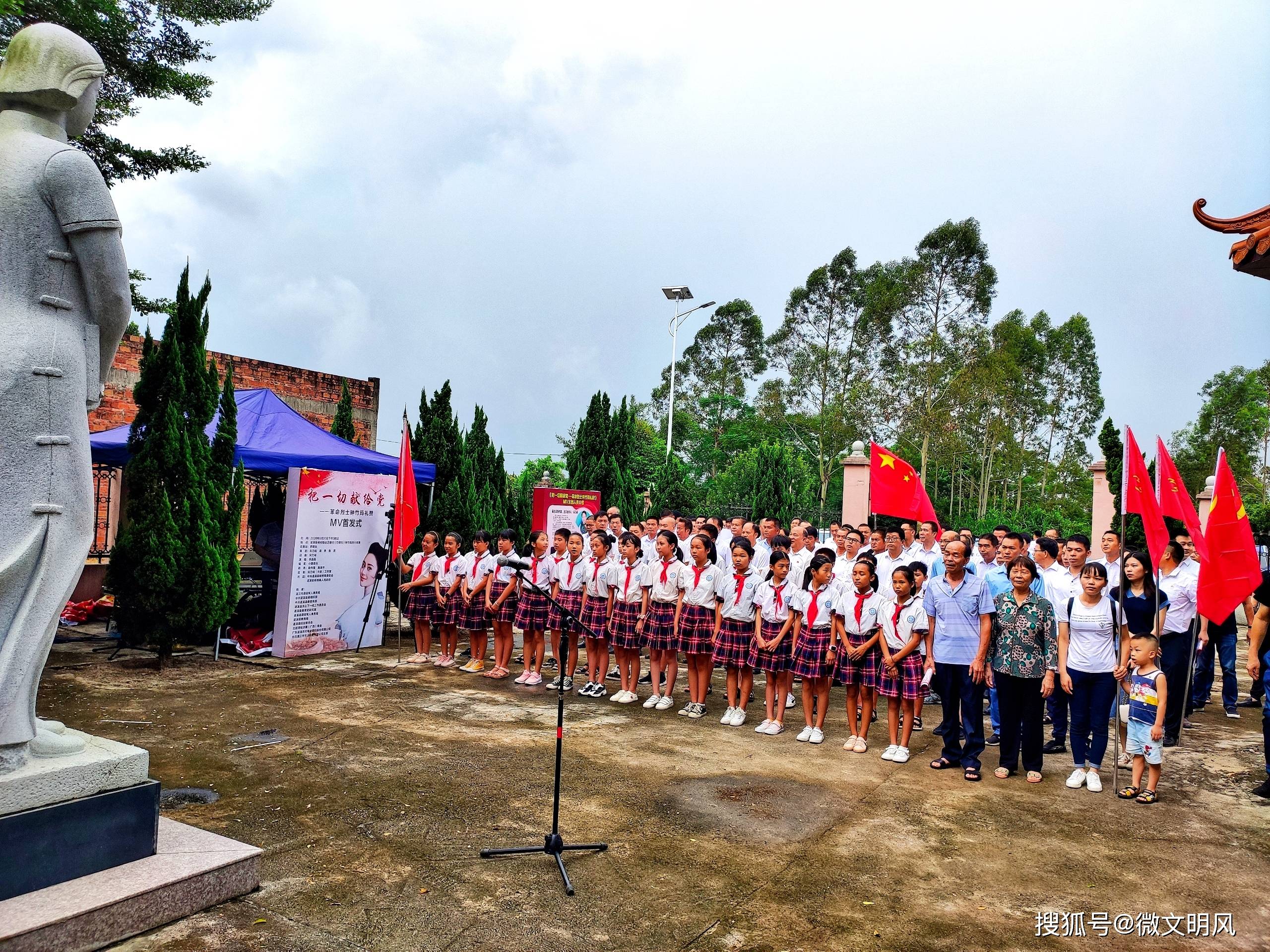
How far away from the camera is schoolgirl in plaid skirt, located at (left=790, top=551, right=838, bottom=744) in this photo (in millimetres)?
5914

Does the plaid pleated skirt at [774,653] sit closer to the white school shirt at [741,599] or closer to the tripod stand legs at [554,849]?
the white school shirt at [741,599]

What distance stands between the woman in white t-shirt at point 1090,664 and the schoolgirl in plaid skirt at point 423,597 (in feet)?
18.7

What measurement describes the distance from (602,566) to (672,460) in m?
10.0

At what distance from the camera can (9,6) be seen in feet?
22.5

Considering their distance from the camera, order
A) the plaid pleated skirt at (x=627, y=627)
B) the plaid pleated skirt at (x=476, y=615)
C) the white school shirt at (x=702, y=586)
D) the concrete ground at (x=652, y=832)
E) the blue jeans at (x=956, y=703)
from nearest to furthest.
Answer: the concrete ground at (x=652, y=832)
the blue jeans at (x=956, y=703)
the white school shirt at (x=702, y=586)
the plaid pleated skirt at (x=627, y=627)
the plaid pleated skirt at (x=476, y=615)

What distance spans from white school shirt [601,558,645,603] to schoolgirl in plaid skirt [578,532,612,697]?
0.21 ft

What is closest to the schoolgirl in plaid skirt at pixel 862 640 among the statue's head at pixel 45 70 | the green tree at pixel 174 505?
the statue's head at pixel 45 70

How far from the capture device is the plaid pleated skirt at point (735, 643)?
21.1ft

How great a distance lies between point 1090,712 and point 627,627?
11.5 feet

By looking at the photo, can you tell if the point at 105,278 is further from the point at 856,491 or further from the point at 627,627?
the point at 856,491

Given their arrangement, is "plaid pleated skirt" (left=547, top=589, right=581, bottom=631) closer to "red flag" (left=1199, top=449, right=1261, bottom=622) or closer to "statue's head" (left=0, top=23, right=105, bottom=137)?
"red flag" (left=1199, top=449, right=1261, bottom=622)

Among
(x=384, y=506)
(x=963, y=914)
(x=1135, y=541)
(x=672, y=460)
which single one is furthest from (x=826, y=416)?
(x=963, y=914)

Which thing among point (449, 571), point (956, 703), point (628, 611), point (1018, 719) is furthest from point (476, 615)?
point (1018, 719)

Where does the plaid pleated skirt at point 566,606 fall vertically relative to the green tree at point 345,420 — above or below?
below
